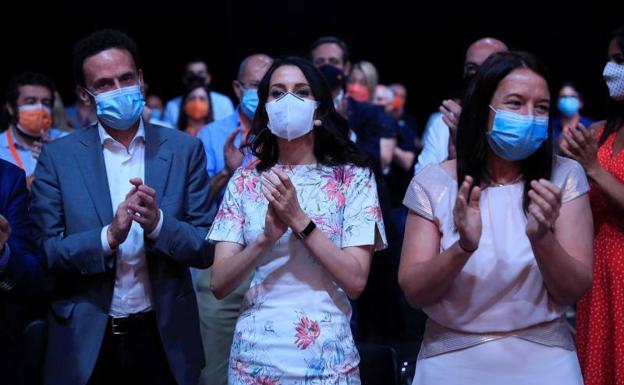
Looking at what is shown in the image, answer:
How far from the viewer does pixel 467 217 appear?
7.66 ft

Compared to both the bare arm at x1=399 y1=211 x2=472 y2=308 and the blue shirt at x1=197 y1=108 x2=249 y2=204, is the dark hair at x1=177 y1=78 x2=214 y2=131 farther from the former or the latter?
the bare arm at x1=399 y1=211 x2=472 y2=308

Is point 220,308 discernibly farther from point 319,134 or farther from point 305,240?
point 305,240

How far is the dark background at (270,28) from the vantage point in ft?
28.2

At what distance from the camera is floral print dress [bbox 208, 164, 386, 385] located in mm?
Result: 2697

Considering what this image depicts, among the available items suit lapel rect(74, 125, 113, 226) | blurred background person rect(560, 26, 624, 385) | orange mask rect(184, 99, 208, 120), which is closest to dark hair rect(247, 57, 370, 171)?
suit lapel rect(74, 125, 113, 226)

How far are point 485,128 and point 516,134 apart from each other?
0.12 metres

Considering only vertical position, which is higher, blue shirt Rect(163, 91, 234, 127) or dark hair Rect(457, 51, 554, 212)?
dark hair Rect(457, 51, 554, 212)

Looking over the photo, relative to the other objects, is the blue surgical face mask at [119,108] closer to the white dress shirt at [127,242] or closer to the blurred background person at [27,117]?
the white dress shirt at [127,242]

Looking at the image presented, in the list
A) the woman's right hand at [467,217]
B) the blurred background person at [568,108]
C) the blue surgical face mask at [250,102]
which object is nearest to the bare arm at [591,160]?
the woman's right hand at [467,217]

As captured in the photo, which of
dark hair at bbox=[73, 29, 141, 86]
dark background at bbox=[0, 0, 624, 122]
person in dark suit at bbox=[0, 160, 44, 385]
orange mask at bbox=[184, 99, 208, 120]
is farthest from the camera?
dark background at bbox=[0, 0, 624, 122]

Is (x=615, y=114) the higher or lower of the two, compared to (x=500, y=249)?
higher

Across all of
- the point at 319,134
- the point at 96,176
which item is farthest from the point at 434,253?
the point at 96,176

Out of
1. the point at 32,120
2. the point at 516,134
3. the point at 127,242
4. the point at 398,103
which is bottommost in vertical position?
the point at 398,103

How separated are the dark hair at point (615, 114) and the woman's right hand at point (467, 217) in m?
1.30
